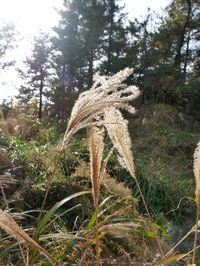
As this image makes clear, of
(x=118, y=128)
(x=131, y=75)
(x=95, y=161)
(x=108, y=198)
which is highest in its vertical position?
(x=131, y=75)

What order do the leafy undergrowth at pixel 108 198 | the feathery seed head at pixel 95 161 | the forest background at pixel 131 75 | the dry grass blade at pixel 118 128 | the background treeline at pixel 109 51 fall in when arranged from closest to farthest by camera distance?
the feathery seed head at pixel 95 161 → the dry grass blade at pixel 118 128 → the leafy undergrowth at pixel 108 198 → the forest background at pixel 131 75 → the background treeline at pixel 109 51

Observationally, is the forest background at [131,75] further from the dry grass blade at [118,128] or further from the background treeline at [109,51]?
the dry grass blade at [118,128]

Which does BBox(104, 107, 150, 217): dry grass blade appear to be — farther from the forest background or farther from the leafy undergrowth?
the forest background

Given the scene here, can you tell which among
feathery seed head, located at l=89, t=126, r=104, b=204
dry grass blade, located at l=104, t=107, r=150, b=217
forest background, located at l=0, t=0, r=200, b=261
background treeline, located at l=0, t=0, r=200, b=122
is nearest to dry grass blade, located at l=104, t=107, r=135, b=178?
dry grass blade, located at l=104, t=107, r=150, b=217

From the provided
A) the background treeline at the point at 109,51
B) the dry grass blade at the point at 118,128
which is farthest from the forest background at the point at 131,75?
the dry grass blade at the point at 118,128

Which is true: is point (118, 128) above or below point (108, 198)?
above

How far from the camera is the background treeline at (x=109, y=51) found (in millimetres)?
13367

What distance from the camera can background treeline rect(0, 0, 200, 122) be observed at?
43.9ft

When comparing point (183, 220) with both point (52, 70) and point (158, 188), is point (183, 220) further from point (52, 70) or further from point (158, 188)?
point (52, 70)

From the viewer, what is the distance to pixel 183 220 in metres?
3.67

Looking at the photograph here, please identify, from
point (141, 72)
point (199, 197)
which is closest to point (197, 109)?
point (141, 72)

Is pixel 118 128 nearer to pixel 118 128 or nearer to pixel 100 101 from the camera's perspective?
pixel 118 128

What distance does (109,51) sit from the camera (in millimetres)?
15180

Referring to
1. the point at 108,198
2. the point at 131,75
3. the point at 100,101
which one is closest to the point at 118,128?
the point at 100,101
